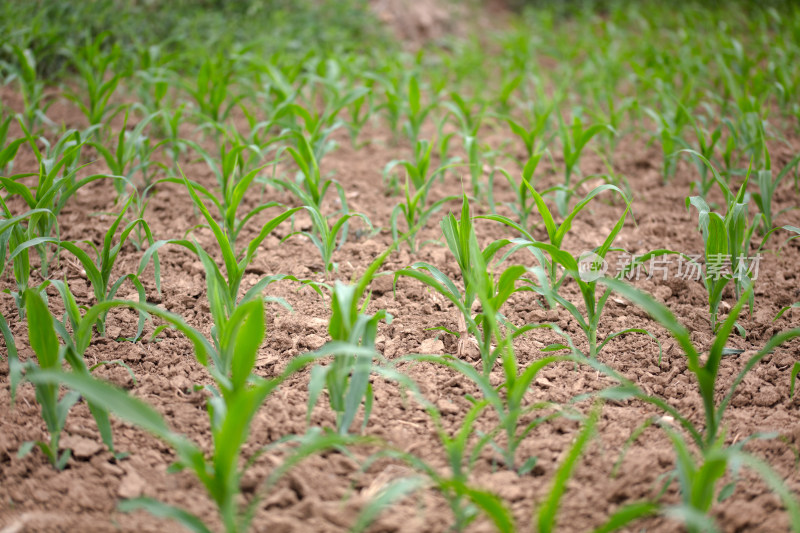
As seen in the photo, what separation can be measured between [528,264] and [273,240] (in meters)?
1.02

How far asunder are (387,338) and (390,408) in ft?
1.09

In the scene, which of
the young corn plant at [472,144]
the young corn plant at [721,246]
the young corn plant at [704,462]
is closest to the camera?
the young corn plant at [704,462]

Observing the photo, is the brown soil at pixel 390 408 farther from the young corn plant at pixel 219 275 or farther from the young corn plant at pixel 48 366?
the young corn plant at pixel 219 275

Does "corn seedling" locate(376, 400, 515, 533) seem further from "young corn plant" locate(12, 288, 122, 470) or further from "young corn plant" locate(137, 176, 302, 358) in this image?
"young corn plant" locate(12, 288, 122, 470)

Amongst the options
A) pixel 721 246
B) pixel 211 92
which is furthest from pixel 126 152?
pixel 721 246

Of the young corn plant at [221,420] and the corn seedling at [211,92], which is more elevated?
the corn seedling at [211,92]

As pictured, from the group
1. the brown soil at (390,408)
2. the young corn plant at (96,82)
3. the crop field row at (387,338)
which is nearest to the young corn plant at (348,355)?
the crop field row at (387,338)

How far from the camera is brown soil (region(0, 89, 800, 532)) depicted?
1.31 metres

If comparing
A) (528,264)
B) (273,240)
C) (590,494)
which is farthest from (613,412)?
(273,240)

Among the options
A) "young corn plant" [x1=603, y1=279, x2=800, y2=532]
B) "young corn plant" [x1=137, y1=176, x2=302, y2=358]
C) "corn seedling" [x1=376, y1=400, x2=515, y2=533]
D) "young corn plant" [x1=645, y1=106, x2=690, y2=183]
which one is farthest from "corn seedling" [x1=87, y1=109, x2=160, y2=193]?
"young corn plant" [x1=645, y1=106, x2=690, y2=183]

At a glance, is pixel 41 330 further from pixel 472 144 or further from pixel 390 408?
pixel 472 144

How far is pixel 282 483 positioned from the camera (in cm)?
136

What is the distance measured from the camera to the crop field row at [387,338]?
4.18 ft

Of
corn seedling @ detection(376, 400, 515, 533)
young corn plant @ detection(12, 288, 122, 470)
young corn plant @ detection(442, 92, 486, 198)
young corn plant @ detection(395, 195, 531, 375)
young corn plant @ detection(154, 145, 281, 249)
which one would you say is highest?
young corn plant @ detection(442, 92, 486, 198)
